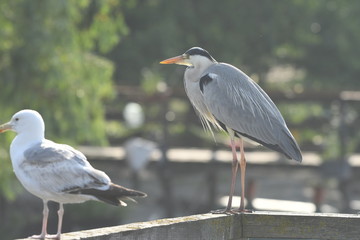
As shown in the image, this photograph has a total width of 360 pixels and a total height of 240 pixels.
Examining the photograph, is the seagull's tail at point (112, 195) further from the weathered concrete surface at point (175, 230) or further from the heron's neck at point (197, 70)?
the heron's neck at point (197, 70)

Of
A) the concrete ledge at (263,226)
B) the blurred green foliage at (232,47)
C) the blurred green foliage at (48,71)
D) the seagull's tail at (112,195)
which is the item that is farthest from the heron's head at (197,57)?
the blurred green foliage at (232,47)

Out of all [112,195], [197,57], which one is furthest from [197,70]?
[112,195]

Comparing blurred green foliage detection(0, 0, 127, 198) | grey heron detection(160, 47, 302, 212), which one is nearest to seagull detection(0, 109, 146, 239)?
grey heron detection(160, 47, 302, 212)

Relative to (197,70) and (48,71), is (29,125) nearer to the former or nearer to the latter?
(197,70)

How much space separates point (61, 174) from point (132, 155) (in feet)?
46.9

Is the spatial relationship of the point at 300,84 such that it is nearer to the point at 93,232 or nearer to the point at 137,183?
the point at 137,183

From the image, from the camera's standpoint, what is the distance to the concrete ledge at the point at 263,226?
4.90 m

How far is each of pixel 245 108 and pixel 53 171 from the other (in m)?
1.96

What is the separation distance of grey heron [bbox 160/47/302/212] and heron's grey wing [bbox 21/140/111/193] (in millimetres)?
1466

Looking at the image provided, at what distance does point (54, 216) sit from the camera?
18719 millimetres

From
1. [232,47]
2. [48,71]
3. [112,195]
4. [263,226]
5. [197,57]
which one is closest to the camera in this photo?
[263,226]

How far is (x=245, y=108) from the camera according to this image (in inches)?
280

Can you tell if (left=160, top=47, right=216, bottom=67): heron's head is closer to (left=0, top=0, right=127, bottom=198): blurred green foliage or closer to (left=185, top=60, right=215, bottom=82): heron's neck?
(left=185, top=60, right=215, bottom=82): heron's neck

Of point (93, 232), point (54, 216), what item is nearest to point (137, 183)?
point (54, 216)
